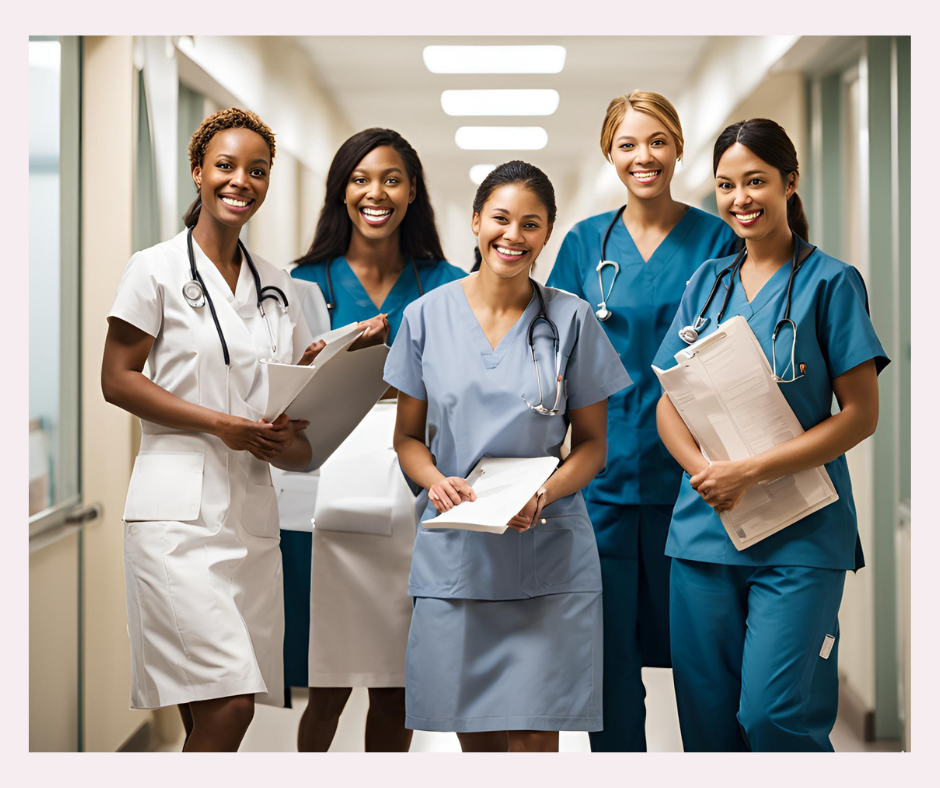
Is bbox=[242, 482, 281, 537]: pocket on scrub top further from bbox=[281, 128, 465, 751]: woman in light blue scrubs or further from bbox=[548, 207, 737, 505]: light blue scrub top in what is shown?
bbox=[548, 207, 737, 505]: light blue scrub top

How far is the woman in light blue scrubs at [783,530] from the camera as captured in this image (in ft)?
5.32

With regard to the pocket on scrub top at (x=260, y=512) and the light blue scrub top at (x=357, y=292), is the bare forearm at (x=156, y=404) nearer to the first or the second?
the pocket on scrub top at (x=260, y=512)

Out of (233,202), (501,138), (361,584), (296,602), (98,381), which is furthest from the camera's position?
(501,138)

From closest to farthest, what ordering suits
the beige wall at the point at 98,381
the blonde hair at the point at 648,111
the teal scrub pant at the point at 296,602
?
the blonde hair at the point at 648,111
the teal scrub pant at the point at 296,602
the beige wall at the point at 98,381

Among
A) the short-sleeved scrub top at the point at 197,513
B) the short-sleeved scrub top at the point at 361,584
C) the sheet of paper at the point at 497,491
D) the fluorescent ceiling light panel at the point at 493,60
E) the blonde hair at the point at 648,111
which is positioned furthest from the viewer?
the fluorescent ceiling light panel at the point at 493,60

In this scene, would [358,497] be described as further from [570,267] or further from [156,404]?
[570,267]

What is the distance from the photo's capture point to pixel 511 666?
165 centimetres

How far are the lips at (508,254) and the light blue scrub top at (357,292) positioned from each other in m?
0.47

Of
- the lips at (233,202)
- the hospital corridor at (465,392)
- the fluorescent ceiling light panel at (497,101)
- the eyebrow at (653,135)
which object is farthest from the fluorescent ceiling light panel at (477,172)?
the lips at (233,202)

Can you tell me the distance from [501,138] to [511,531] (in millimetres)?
1473

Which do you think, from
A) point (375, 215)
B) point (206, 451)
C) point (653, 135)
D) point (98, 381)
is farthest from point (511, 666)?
point (98, 381)
